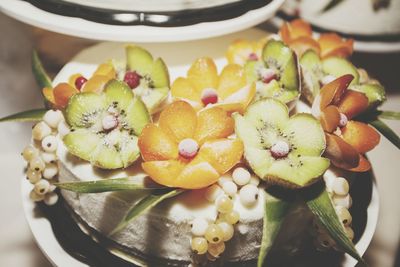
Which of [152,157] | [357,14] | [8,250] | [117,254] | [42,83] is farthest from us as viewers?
[357,14]

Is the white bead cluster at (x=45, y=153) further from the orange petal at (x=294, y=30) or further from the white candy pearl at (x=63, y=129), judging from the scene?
the orange petal at (x=294, y=30)

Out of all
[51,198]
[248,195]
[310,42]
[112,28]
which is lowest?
[51,198]

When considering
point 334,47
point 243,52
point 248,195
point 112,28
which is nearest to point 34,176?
point 112,28

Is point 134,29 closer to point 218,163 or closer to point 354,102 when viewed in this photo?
point 218,163

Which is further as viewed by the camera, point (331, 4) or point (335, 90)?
point (331, 4)

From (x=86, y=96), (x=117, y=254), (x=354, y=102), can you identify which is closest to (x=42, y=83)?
(x=86, y=96)

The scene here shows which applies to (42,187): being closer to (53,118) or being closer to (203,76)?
(53,118)

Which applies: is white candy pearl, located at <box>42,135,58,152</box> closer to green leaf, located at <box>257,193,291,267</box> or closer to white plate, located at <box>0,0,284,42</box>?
white plate, located at <box>0,0,284,42</box>
